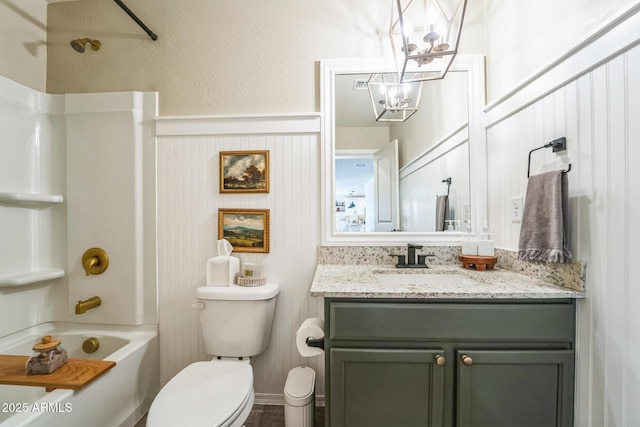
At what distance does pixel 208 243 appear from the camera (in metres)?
1.62

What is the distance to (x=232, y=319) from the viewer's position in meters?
1.41

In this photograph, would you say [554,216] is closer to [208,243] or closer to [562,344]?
[562,344]

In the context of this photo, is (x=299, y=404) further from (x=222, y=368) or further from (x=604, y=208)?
(x=604, y=208)

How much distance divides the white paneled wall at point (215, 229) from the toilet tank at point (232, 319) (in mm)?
175

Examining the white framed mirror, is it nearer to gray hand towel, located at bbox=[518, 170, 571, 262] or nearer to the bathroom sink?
the bathroom sink

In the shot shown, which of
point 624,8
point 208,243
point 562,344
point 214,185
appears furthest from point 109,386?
point 624,8

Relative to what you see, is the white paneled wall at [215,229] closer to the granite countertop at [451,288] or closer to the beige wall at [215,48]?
the beige wall at [215,48]

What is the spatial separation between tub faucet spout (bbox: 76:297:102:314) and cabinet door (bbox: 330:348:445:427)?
4.85ft

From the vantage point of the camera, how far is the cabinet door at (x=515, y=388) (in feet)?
3.21

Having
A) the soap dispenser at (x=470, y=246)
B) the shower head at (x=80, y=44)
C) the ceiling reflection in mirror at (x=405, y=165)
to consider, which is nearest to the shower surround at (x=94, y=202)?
the shower head at (x=80, y=44)

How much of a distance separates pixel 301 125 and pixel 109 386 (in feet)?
5.40

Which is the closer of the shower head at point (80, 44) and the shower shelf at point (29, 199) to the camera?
the shower shelf at point (29, 199)

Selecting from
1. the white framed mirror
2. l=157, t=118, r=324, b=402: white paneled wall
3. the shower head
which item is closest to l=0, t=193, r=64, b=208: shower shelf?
l=157, t=118, r=324, b=402: white paneled wall

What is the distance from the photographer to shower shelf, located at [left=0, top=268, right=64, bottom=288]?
1.42m
